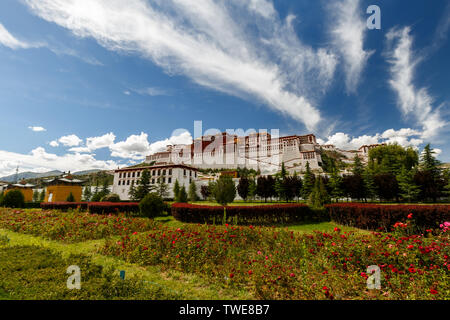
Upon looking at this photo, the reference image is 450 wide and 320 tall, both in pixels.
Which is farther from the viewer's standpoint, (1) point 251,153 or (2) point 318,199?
(1) point 251,153

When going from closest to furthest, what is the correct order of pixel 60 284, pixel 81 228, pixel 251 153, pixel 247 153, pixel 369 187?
1. pixel 60 284
2. pixel 81 228
3. pixel 369 187
4. pixel 247 153
5. pixel 251 153

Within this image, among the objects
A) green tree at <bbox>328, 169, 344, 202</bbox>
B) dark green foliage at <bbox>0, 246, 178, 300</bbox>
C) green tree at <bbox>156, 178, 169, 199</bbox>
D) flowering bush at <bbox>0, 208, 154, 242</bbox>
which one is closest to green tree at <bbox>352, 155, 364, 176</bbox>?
green tree at <bbox>328, 169, 344, 202</bbox>

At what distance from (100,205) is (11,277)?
47.1ft

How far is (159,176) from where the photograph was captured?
161 feet

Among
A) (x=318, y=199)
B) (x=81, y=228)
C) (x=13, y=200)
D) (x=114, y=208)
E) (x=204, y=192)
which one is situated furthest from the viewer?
(x=204, y=192)

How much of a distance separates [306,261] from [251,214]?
7.17 metres

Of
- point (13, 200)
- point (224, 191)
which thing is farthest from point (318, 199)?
point (13, 200)

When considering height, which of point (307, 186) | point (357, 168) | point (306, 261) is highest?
point (357, 168)

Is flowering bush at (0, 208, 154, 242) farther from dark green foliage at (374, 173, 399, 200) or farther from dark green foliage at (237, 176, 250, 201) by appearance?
dark green foliage at (374, 173, 399, 200)

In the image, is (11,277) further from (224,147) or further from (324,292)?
(224,147)

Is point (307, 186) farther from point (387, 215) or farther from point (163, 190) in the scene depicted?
point (163, 190)

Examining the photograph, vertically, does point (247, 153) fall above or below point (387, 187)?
above
